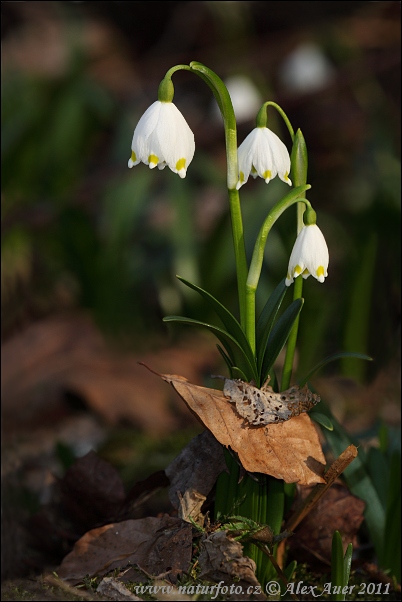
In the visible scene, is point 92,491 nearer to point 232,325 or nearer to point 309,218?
point 232,325

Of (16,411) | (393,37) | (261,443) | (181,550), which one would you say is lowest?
(16,411)

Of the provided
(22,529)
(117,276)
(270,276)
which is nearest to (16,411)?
(117,276)

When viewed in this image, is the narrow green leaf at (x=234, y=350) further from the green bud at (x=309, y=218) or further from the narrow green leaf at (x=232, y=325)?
the green bud at (x=309, y=218)

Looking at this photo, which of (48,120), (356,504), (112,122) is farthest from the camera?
(112,122)

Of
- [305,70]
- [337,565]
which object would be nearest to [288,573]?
[337,565]

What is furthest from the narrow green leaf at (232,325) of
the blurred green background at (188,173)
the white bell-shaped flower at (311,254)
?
the blurred green background at (188,173)

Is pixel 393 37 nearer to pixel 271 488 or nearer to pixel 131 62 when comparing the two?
pixel 131 62
